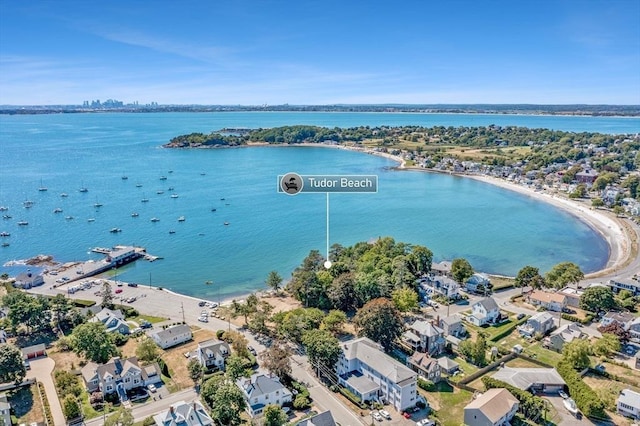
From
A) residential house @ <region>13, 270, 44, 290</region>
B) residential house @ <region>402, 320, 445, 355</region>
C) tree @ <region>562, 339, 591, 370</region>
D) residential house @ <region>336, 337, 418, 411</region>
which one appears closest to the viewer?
residential house @ <region>336, 337, 418, 411</region>

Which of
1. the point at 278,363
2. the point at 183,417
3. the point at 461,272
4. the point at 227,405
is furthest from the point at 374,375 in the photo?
the point at 461,272

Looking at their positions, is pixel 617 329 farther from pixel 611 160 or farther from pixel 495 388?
pixel 611 160

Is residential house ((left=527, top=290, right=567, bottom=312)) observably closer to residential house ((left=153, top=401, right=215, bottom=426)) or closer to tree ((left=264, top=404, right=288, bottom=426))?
tree ((left=264, top=404, right=288, bottom=426))

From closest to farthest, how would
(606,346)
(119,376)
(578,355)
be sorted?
(119,376)
(578,355)
(606,346)

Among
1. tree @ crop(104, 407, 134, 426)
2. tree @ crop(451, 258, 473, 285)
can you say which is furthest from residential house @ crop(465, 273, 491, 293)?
tree @ crop(104, 407, 134, 426)

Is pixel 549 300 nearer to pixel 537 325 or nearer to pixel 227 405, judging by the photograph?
pixel 537 325

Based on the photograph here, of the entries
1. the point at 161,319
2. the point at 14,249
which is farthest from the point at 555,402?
the point at 14,249
